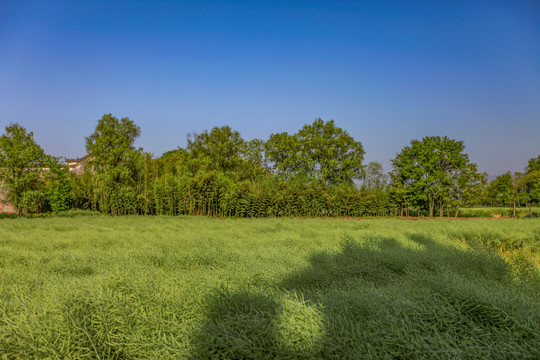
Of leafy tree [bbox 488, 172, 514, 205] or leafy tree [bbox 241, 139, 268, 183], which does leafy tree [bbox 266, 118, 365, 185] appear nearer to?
leafy tree [bbox 241, 139, 268, 183]

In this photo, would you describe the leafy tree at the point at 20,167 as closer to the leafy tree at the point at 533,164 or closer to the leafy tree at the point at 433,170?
the leafy tree at the point at 433,170

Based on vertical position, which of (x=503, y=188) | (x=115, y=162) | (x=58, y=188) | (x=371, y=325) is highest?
(x=115, y=162)

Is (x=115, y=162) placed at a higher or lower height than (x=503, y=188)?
higher

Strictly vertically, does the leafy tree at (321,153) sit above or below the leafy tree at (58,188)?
above

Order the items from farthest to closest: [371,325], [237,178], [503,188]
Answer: [503,188]
[237,178]
[371,325]

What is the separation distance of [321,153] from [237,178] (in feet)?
35.0

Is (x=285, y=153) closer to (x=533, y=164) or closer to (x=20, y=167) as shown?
(x=20, y=167)

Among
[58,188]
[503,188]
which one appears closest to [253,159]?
[58,188]

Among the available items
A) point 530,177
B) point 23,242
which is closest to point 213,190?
point 23,242

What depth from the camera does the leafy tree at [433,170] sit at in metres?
30.3

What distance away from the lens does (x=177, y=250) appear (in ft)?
16.3

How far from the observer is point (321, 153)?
34312mm

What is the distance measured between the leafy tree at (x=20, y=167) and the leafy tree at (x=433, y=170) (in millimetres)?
32821

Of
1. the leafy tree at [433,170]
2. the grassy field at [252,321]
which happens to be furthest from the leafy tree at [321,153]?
the grassy field at [252,321]
